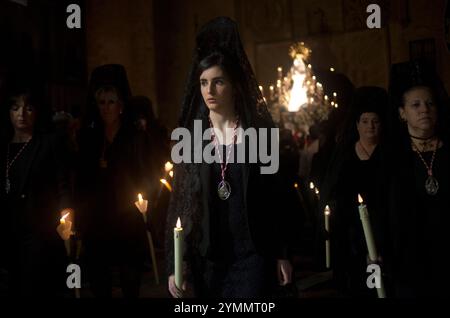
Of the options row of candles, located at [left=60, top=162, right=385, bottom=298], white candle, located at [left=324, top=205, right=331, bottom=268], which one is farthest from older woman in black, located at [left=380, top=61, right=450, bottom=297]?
white candle, located at [left=324, top=205, right=331, bottom=268]

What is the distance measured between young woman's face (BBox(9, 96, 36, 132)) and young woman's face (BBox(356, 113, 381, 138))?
97.3 inches

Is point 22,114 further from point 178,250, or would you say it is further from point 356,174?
point 356,174

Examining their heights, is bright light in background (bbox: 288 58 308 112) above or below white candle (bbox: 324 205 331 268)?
above

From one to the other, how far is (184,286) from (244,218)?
1.56 ft

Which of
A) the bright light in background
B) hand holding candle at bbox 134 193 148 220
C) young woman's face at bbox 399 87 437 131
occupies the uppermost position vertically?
the bright light in background

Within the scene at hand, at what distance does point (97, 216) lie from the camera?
4.23 m

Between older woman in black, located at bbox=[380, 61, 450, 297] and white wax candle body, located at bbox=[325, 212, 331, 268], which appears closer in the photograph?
older woman in black, located at bbox=[380, 61, 450, 297]

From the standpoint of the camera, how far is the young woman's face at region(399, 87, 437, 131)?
3061 millimetres

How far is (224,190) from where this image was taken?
283 cm

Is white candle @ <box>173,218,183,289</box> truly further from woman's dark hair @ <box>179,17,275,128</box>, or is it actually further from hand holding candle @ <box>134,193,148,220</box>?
hand holding candle @ <box>134,193,148,220</box>

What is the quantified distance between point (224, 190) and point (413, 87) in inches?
53.6

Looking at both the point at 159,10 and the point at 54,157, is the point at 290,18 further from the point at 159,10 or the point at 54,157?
the point at 54,157

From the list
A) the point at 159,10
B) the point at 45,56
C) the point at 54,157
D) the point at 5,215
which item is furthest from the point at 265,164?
the point at 159,10

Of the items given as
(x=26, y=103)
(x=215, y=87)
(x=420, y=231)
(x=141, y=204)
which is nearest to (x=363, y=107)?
(x=420, y=231)
